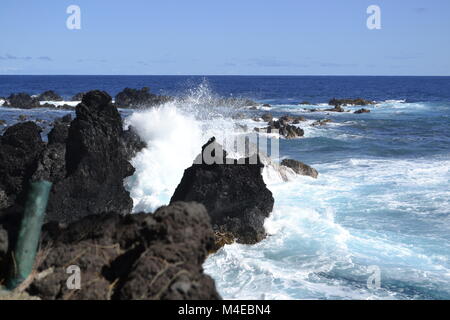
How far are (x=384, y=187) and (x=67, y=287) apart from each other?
15.5 meters

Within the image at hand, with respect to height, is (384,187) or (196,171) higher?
(196,171)

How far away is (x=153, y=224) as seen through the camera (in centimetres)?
687

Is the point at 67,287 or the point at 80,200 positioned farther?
the point at 80,200

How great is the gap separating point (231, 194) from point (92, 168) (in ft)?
13.7

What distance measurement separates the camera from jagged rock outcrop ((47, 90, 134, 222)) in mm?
14203

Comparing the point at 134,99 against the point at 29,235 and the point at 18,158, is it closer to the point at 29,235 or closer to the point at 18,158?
the point at 18,158

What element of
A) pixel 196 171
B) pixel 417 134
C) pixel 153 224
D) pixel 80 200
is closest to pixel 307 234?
pixel 196 171

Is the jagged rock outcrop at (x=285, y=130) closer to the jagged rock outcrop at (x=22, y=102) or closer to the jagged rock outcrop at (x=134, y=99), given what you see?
the jagged rock outcrop at (x=134, y=99)

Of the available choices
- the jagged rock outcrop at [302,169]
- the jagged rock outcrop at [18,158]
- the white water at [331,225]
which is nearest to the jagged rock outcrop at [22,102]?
the white water at [331,225]

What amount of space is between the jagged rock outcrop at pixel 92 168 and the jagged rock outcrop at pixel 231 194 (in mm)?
2053

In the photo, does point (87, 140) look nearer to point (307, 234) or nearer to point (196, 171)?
point (196, 171)

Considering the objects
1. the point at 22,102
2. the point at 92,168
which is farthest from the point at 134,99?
the point at 92,168

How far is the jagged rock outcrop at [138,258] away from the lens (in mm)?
6059
